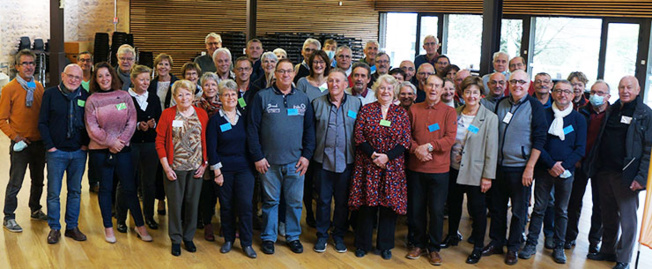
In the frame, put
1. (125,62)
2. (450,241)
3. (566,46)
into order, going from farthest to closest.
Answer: (566,46), (125,62), (450,241)

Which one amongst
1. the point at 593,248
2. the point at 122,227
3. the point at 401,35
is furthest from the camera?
the point at 401,35

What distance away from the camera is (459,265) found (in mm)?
5250

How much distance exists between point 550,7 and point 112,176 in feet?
31.1

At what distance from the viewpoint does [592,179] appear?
220 inches

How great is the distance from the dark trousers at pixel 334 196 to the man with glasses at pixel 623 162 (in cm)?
202

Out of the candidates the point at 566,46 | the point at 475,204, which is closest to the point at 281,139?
the point at 475,204

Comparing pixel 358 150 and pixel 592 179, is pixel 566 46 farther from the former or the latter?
pixel 358 150

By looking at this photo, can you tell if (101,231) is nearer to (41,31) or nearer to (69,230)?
(69,230)

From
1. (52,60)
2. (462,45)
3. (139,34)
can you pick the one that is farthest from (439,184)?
(139,34)

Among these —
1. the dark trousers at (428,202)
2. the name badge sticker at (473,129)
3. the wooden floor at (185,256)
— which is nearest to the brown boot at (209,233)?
the wooden floor at (185,256)

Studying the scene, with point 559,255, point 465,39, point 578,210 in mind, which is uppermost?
point 465,39

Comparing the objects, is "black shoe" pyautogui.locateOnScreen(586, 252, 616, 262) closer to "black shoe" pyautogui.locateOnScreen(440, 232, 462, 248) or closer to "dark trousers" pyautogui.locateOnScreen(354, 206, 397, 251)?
"black shoe" pyautogui.locateOnScreen(440, 232, 462, 248)

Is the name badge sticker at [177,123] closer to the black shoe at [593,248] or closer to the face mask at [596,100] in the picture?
the face mask at [596,100]

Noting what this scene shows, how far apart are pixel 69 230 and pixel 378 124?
9.20 ft
